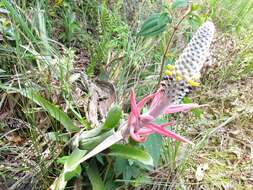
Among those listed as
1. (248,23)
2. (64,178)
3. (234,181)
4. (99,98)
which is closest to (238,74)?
(248,23)

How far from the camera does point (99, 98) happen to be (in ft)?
4.36

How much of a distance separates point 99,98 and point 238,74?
78 cm

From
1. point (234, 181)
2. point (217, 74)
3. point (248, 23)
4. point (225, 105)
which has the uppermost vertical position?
point (248, 23)

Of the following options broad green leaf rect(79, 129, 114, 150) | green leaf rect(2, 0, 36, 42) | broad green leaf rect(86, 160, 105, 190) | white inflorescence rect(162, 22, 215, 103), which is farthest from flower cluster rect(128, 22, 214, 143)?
green leaf rect(2, 0, 36, 42)

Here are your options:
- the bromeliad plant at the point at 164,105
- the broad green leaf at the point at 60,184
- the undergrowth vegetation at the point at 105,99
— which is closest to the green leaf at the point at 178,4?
the undergrowth vegetation at the point at 105,99

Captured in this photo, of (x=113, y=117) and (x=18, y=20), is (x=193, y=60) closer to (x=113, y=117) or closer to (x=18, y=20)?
(x=113, y=117)

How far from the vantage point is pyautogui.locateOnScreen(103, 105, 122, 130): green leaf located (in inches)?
40.8

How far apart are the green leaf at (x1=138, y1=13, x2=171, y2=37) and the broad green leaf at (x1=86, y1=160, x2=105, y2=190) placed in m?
0.49

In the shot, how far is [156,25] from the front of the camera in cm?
132

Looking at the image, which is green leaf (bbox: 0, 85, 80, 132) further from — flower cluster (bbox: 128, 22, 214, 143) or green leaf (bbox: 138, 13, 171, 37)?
green leaf (bbox: 138, 13, 171, 37)

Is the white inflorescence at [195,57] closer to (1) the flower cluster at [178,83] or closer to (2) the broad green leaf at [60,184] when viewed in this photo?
(1) the flower cluster at [178,83]

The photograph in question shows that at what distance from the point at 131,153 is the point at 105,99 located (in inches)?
14.1

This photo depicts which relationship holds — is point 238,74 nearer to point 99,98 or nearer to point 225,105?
point 225,105

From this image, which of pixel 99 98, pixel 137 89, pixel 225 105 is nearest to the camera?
pixel 99 98
